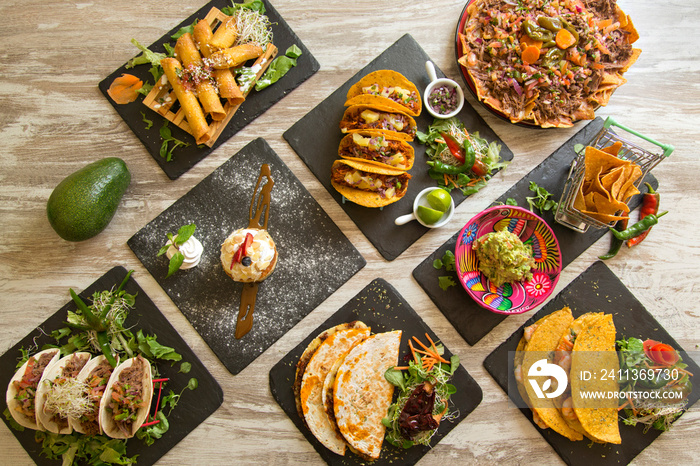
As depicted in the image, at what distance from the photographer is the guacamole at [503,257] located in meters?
2.68

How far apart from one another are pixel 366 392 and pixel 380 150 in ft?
4.84

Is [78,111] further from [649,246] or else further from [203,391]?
[649,246]

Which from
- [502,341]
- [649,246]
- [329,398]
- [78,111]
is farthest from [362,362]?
[78,111]

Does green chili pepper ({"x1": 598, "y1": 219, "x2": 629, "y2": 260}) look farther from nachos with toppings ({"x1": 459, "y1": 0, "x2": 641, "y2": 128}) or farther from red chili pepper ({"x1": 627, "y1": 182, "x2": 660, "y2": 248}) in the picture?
nachos with toppings ({"x1": 459, "y1": 0, "x2": 641, "y2": 128})

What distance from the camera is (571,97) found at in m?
2.93

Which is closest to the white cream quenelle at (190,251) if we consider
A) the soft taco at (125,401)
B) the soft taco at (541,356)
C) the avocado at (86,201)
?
the avocado at (86,201)

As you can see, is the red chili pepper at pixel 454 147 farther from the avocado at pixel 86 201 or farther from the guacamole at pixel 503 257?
the avocado at pixel 86 201

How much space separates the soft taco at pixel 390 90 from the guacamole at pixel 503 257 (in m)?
0.92

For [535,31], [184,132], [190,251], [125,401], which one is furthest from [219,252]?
[535,31]

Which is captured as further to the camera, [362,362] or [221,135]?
[221,135]

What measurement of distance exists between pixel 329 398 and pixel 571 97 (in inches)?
96.0

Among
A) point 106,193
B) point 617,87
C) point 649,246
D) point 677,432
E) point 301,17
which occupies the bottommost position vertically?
point 677,432

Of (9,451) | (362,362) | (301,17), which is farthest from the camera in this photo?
(301,17)

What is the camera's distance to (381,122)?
2.83 m
